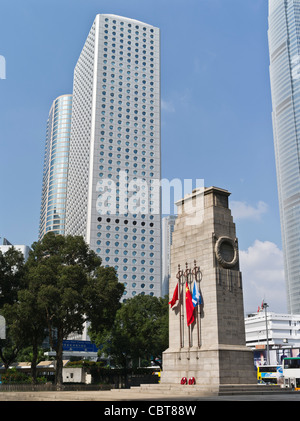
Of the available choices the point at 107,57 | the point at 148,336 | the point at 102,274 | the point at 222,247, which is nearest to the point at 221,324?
the point at 222,247

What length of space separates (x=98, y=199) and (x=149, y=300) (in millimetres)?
61509

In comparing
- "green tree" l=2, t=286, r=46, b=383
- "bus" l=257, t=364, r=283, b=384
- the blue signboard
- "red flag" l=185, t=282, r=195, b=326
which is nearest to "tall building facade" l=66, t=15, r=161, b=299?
the blue signboard

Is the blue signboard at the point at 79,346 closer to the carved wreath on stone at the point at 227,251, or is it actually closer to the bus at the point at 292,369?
the bus at the point at 292,369

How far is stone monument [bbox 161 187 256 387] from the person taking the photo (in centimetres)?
2889

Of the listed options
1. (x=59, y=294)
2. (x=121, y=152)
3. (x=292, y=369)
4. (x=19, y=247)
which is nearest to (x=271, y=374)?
(x=292, y=369)

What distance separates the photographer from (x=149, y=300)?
5959cm

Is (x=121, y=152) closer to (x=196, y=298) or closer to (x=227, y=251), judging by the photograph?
(x=227, y=251)

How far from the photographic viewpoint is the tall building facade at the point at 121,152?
4491 inches

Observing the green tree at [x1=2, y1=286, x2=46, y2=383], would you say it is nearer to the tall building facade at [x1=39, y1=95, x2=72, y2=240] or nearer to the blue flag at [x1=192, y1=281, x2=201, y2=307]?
the blue flag at [x1=192, y1=281, x2=201, y2=307]

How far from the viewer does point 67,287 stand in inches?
1635

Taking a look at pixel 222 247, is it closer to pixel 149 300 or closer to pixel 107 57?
pixel 149 300

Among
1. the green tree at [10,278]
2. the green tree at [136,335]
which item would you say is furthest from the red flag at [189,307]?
the green tree at [136,335]

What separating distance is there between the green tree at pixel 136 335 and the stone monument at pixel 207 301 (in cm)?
2209

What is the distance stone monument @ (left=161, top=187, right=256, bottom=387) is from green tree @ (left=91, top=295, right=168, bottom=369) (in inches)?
870
